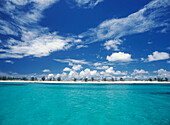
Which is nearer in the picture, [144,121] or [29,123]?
[29,123]

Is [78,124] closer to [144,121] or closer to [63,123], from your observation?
[63,123]

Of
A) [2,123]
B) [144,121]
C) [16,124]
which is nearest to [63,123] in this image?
[16,124]

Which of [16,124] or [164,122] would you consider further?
[164,122]

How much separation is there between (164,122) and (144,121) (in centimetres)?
250

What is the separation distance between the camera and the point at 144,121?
1479 cm

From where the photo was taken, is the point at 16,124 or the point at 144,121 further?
the point at 144,121

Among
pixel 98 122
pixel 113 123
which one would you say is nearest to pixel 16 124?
pixel 98 122

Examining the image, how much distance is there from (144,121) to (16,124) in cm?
1692

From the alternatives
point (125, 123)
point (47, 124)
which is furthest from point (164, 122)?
point (47, 124)

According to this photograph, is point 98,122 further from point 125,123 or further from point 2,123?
point 2,123

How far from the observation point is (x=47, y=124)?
13.6 metres

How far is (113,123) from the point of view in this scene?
14.1 m

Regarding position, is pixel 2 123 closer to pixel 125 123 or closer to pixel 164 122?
pixel 125 123

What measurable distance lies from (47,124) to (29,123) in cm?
242
